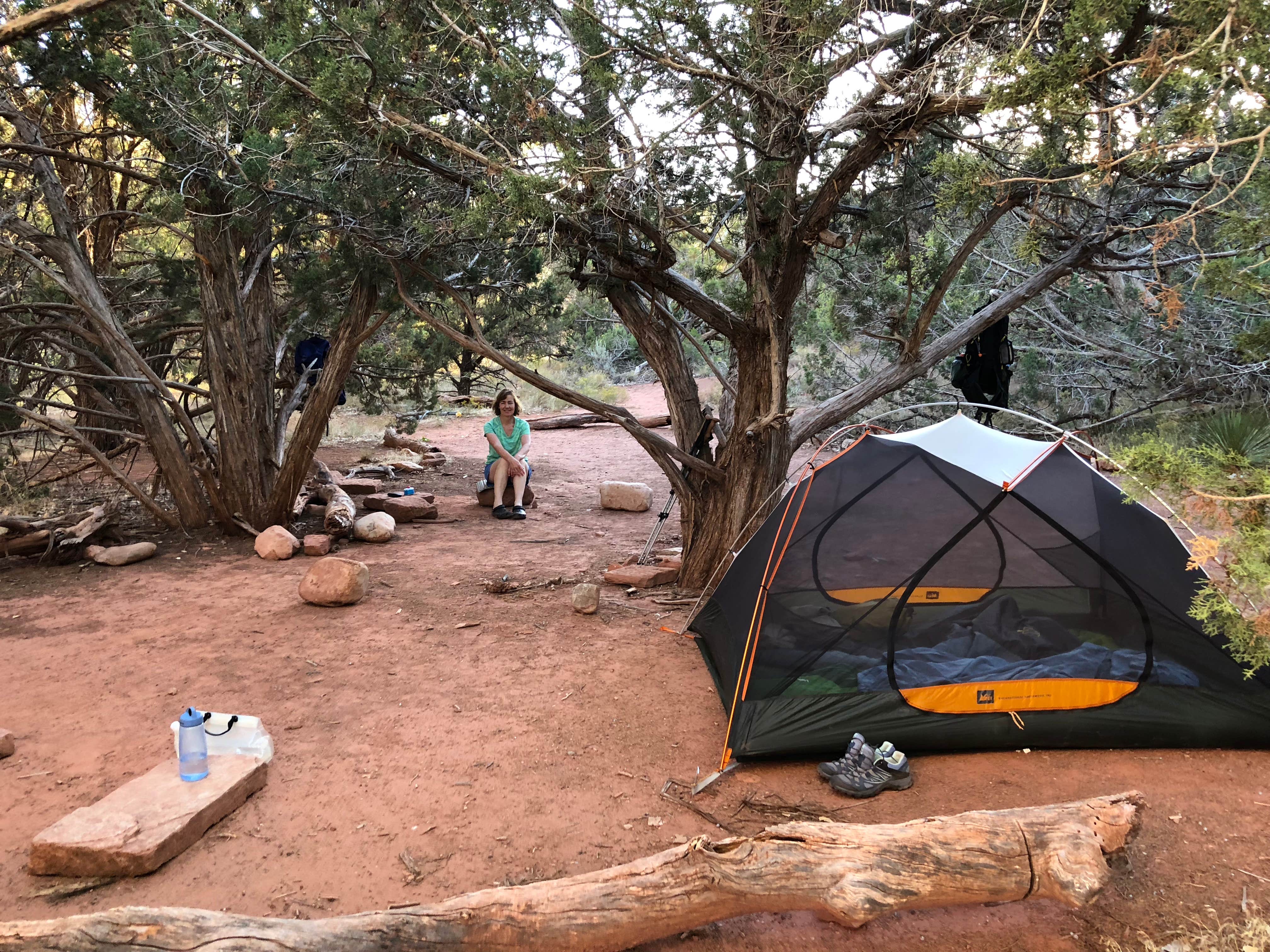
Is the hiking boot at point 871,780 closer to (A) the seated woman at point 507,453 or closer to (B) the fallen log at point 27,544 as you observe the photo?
(A) the seated woman at point 507,453

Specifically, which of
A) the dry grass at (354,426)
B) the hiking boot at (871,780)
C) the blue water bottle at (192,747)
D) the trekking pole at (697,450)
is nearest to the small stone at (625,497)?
the trekking pole at (697,450)

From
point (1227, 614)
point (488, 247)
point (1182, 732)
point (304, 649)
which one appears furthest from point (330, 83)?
point (1182, 732)

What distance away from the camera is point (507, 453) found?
867 centimetres

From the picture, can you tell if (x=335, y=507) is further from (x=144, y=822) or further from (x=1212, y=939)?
(x=1212, y=939)

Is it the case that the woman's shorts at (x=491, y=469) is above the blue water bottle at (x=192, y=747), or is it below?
above

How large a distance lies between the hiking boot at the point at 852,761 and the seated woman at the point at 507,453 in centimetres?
551

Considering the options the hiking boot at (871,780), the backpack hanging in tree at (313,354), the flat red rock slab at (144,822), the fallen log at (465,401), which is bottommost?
the flat red rock slab at (144,822)

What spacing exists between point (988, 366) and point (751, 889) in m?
4.35

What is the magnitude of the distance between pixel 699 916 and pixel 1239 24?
2.78 meters

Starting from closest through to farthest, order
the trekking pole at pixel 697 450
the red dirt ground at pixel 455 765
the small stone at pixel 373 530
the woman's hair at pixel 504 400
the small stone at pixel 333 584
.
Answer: the red dirt ground at pixel 455 765
the small stone at pixel 333 584
the trekking pole at pixel 697 450
the small stone at pixel 373 530
the woman's hair at pixel 504 400

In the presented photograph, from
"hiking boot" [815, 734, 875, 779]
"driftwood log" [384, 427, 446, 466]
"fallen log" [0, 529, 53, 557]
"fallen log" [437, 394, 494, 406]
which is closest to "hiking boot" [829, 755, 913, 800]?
"hiking boot" [815, 734, 875, 779]

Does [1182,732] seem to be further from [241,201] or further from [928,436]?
[241,201]

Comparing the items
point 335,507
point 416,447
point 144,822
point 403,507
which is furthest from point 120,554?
point 416,447

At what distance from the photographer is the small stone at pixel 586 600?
18.2 feet
